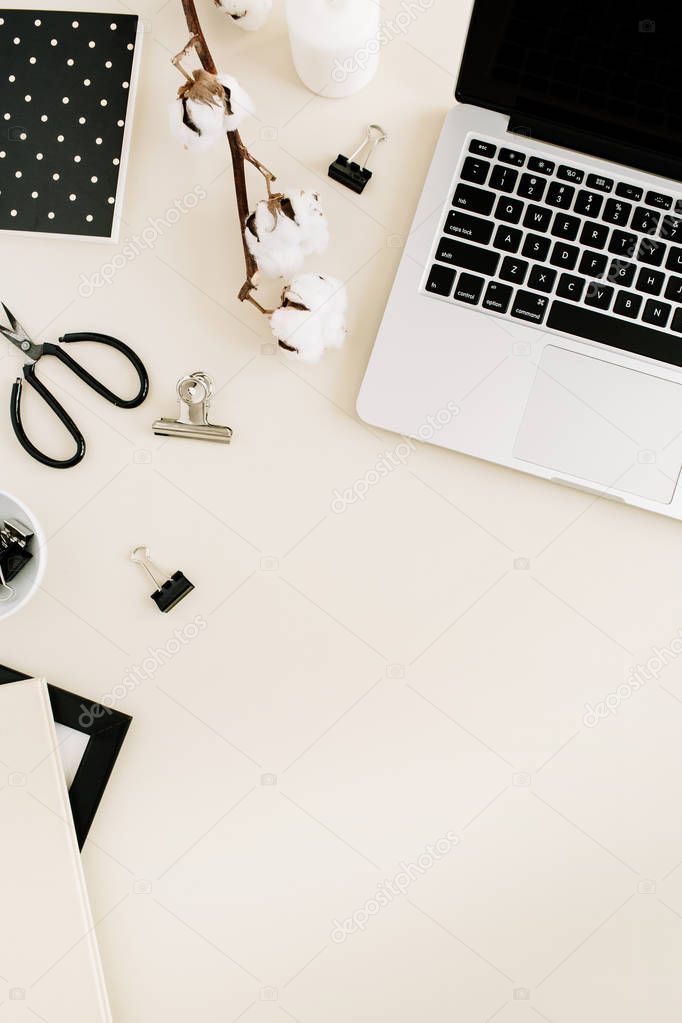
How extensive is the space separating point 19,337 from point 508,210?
466mm

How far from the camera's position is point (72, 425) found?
0.75 metres

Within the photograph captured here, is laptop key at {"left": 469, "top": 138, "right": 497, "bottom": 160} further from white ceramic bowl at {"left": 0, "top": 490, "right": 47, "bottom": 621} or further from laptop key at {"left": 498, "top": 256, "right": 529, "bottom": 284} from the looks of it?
white ceramic bowl at {"left": 0, "top": 490, "right": 47, "bottom": 621}

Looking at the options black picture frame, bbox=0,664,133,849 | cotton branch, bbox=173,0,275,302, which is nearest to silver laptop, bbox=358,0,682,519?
cotton branch, bbox=173,0,275,302

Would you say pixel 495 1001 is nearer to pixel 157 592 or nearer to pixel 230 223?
pixel 157 592

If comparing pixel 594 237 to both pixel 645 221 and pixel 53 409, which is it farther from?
pixel 53 409

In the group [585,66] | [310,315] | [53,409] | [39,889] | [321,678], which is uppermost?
[585,66]

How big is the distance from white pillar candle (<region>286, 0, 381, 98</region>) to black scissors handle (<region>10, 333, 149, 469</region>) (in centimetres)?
31

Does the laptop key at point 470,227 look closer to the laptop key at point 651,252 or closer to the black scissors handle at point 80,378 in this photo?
the laptop key at point 651,252

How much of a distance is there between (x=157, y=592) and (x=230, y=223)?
0.36 metres

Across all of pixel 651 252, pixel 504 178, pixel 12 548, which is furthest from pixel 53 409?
pixel 651 252

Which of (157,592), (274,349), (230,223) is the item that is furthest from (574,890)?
(230,223)

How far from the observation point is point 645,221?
2.29 feet

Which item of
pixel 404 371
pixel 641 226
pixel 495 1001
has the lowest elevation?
pixel 495 1001

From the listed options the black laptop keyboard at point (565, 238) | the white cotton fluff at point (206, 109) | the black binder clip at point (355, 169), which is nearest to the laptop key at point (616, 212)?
the black laptop keyboard at point (565, 238)
